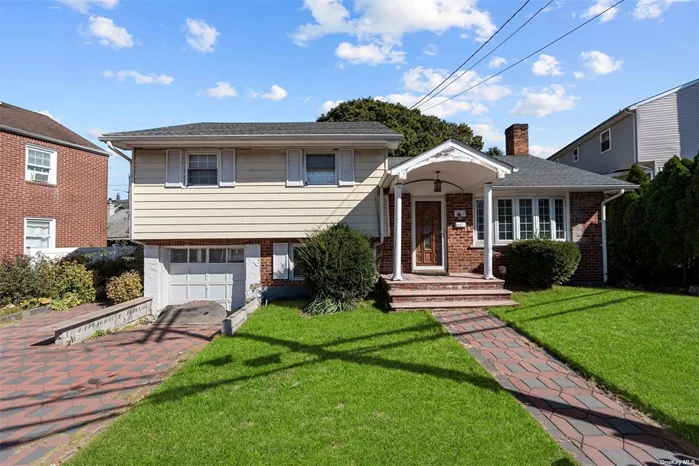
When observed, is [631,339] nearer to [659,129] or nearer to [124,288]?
[124,288]

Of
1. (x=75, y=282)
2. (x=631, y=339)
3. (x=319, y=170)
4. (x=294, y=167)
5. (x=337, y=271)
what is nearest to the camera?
(x=631, y=339)

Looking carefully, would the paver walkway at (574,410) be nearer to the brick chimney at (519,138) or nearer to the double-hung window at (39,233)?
the brick chimney at (519,138)

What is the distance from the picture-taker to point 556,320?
6672 millimetres

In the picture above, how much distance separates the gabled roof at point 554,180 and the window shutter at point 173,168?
8.52m

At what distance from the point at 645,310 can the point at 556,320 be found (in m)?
2.05

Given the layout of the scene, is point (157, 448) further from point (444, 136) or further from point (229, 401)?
point (444, 136)

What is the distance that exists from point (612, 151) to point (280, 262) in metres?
17.9

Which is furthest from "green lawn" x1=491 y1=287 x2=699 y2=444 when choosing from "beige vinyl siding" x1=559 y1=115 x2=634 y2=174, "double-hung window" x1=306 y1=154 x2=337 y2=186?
"beige vinyl siding" x1=559 y1=115 x2=634 y2=174

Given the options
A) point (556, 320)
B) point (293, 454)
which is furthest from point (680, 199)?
point (293, 454)

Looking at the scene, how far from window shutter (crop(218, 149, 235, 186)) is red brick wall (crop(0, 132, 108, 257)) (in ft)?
28.5

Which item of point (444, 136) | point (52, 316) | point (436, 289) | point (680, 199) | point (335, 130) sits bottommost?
point (52, 316)

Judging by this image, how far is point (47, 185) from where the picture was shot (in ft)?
45.5

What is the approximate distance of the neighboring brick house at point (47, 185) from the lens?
1263 cm

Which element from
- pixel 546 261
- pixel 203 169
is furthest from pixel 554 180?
pixel 203 169
